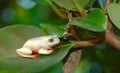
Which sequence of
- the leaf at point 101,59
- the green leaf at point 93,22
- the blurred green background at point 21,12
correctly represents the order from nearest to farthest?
1. the green leaf at point 93,22
2. the leaf at point 101,59
3. the blurred green background at point 21,12

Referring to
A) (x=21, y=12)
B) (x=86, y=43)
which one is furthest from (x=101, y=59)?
(x=21, y=12)

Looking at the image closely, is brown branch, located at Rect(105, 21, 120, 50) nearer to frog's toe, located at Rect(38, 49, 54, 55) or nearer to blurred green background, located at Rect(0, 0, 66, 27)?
frog's toe, located at Rect(38, 49, 54, 55)

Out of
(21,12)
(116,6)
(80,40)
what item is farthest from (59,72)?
(21,12)

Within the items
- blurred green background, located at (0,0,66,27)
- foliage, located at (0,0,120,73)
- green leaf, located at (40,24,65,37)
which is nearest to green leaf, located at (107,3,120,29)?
foliage, located at (0,0,120,73)

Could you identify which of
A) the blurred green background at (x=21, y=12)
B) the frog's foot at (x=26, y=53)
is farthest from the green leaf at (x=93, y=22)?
the blurred green background at (x=21, y=12)

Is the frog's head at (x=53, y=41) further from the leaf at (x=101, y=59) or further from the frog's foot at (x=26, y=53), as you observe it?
the leaf at (x=101, y=59)

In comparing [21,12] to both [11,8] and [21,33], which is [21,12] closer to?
[11,8]

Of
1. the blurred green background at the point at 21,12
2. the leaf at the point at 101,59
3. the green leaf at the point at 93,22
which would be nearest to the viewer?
the green leaf at the point at 93,22
